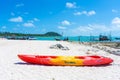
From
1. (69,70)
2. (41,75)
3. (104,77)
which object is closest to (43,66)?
(69,70)

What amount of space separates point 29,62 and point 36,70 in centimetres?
212

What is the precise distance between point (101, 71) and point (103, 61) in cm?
209

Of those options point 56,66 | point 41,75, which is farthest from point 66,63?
point 41,75

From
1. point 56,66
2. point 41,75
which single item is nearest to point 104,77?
point 41,75

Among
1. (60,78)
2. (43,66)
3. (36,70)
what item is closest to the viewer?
(60,78)

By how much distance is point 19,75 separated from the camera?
1156 cm

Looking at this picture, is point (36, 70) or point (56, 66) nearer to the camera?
point (36, 70)

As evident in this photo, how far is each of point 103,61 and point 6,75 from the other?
6359 mm

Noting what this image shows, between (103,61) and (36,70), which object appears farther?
(103,61)

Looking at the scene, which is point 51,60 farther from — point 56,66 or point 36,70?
point 36,70

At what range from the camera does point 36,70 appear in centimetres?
1316

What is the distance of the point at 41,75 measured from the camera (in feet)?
38.8

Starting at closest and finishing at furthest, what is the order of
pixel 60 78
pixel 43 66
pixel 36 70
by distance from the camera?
pixel 60 78
pixel 36 70
pixel 43 66

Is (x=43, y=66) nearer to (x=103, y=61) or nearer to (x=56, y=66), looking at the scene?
(x=56, y=66)
